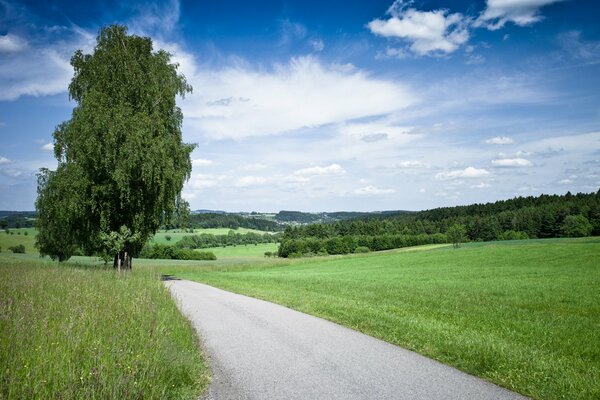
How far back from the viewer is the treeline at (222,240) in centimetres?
12724

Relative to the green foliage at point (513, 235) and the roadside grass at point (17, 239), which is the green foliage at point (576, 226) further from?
the roadside grass at point (17, 239)

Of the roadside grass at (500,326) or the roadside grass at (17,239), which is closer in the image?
the roadside grass at (500,326)

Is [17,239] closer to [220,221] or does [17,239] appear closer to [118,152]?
[118,152]

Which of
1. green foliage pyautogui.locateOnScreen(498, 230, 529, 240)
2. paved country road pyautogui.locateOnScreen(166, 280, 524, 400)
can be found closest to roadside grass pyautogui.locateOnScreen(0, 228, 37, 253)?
paved country road pyautogui.locateOnScreen(166, 280, 524, 400)

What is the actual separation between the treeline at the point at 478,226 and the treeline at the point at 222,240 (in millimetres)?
16403

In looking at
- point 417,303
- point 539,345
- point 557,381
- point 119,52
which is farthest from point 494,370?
point 119,52

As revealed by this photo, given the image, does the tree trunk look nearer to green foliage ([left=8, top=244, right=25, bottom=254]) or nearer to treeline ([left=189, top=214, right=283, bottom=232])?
green foliage ([left=8, top=244, right=25, bottom=254])

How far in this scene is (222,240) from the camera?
477ft

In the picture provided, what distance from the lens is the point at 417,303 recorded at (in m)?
16.2

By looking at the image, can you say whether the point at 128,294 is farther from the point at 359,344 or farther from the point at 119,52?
the point at 119,52

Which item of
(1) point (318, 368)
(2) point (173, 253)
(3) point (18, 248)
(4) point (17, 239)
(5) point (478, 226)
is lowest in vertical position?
(2) point (173, 253)

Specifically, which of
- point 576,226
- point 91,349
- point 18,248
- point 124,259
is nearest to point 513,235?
point 576,226

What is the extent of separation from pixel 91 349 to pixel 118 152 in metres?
22.0

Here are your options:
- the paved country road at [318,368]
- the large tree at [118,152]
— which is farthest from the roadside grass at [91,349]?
the large tree at [118,152]
